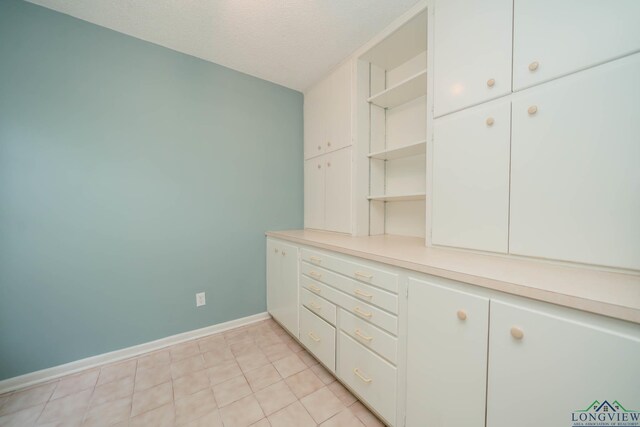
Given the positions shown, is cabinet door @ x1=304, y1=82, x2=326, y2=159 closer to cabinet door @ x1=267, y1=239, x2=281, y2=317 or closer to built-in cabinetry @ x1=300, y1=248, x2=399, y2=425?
cabinet door @ x1=267, y1=239, x2=281, y2=317

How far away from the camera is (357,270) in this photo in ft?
4.19

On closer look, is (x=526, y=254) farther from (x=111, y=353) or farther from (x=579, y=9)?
(x=111, y=353)

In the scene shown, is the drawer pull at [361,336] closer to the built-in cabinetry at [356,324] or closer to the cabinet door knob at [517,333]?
the built-in cabinetry at [356,324]

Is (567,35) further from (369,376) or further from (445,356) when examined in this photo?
(369,376)

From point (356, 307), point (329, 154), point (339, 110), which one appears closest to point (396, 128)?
point (339, 110)

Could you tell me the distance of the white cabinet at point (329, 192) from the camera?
1.97 metres

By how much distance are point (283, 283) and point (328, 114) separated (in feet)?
5.40

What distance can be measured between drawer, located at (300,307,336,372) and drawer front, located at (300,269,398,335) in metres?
0.20

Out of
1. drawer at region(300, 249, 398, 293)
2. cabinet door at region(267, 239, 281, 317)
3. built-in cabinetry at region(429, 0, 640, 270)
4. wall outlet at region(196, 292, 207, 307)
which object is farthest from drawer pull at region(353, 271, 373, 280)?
wall outlet at region(196, 292, 207, 307)

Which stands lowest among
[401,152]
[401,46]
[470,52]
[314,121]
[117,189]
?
[117,189]

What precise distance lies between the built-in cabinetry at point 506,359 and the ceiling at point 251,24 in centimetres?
175

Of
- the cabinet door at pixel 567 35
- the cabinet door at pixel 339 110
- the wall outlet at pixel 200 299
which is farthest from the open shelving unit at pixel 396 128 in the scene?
the wall outlet at pixel 200 299

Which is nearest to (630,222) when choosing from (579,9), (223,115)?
(579,9)

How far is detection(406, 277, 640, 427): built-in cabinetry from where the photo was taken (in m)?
0.59
